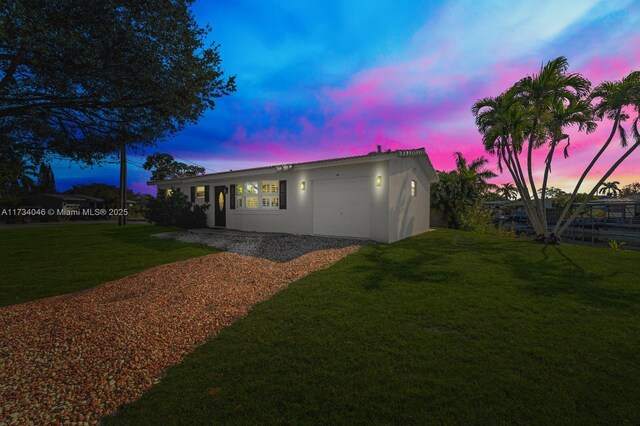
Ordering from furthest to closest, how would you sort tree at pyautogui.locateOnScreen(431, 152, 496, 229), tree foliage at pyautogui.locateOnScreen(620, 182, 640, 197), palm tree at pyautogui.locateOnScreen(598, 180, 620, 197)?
tree foliage at pyautogui.locateOnScreen(620, 182, 640, 197), palm tree at pyautogui.locateOnScreen(598, 180, 620, 197), tree at pyautogui.locateOnScreen(431, 152, 496, 229)

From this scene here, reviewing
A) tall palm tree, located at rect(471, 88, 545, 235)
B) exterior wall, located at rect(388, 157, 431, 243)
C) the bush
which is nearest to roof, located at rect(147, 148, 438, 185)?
exterior wall, located at rect(388, 157, 431, 243)

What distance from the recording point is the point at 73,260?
9258 millimetres

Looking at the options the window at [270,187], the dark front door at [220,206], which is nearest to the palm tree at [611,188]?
the window at [270,187]

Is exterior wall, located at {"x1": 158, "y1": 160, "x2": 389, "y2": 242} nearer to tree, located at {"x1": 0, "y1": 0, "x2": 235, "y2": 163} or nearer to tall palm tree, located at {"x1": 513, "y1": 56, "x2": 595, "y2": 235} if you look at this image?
tree, located at {"x1": 0, "y1": 0, "x2": 235, "y2": 163}

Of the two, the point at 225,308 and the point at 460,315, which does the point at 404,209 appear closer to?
the point at 460,315

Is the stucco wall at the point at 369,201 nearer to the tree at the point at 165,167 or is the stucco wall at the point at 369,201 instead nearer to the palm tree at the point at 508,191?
the tree at the point at 165,167

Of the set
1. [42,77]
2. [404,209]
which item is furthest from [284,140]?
[42,77]

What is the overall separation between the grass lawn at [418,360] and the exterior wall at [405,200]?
546 cm

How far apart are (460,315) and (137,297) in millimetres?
5951

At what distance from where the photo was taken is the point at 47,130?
6.48 meters

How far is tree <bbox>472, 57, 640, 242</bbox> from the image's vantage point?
35.8 ft

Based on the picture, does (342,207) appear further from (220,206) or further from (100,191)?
(100,191)

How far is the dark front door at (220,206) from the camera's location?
16.4 metres

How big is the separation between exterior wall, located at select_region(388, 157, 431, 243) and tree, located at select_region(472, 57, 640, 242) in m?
3.59
